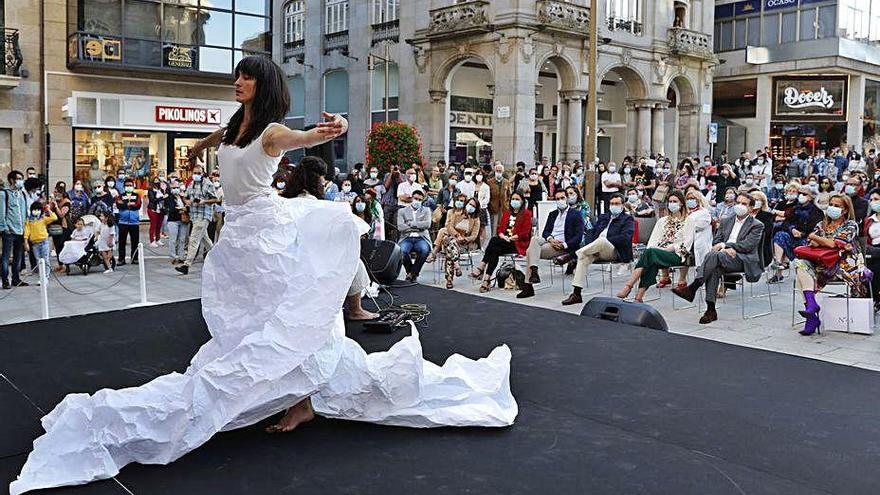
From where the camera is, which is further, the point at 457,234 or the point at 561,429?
the point at 457,234

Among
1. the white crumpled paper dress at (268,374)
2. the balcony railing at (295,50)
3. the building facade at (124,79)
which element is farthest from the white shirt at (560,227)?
the balcony railing at (295,50)

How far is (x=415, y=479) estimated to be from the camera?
3398mm

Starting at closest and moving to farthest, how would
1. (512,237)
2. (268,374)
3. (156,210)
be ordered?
(268,374) → (512,237) → (156,210)

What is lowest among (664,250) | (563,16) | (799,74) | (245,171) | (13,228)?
(664,250)

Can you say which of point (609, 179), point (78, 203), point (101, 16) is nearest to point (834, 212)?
point (609, 179)

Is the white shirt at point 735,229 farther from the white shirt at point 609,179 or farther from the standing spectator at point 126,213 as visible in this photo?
the white shirt at point 609,179

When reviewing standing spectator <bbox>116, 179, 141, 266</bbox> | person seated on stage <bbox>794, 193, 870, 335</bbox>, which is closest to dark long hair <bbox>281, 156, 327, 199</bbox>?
person seated on stage <bbox>794, 193, 870, 335</bbox>

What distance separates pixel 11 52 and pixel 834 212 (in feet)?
57.3

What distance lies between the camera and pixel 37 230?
12.0m

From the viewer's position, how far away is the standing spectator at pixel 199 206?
43.9 feet

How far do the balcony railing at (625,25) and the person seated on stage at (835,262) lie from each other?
21.8 m

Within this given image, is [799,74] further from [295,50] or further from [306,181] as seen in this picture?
[306,181]

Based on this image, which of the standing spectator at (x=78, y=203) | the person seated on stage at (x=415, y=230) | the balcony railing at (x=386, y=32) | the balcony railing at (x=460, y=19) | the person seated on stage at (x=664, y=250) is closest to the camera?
the person seated on stage at (x=664, y=250)

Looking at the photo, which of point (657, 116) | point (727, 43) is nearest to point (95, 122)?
point (657, 116)
